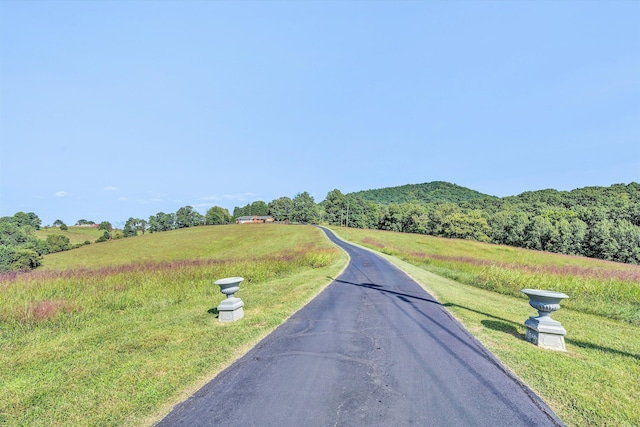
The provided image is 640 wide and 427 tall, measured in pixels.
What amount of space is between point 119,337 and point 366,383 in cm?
589

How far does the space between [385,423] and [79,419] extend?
397 cm

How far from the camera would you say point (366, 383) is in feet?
14.0

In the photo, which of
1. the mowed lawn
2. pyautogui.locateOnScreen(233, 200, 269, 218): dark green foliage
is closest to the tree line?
pyautogui.locateOnScreen(233, 200, 269, 218): dark green foliage

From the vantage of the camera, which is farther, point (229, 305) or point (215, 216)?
point (215, 216)

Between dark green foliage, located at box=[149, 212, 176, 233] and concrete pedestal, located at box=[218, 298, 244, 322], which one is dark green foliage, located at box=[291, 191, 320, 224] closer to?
dark green foliage, located at box=[149, 212, 176, 233]

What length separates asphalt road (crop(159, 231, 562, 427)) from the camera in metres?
3.45

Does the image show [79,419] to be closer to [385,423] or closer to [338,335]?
[385,423]

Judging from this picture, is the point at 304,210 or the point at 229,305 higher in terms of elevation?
the point at 304,210

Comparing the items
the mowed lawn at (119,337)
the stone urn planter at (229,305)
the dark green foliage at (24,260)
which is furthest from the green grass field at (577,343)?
the dark green foliage at (24,260)

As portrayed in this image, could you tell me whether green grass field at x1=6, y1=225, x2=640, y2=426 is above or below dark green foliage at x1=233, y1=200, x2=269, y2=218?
below

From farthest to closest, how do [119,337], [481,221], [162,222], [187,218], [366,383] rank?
[187,218], [162,222], [481,221], [119,337], [366,383]

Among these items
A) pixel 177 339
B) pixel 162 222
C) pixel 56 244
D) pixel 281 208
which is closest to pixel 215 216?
pixel 162 222

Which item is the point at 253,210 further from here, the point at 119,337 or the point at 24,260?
Result: the point at 119,337

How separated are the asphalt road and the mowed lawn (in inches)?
24.6
